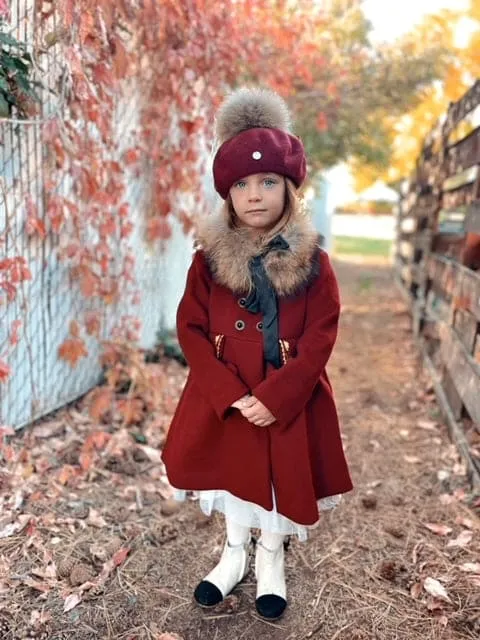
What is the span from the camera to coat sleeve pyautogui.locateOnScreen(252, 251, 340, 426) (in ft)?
5.85

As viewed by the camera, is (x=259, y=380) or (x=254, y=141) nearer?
(x=254, y=141)

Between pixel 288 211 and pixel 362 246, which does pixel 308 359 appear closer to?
pixel 288 211

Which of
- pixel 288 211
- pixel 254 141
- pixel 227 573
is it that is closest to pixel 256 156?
pixel 254 141

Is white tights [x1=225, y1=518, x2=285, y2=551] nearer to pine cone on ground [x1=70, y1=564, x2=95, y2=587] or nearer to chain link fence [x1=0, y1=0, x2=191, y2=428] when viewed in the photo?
pine cone on ground [x1=70, y1=564, x2=95, y2=587]

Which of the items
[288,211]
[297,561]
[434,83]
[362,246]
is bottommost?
[297,561]

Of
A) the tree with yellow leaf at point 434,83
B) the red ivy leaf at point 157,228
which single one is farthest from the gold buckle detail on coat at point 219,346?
the tree with yellow leaf at point 434,83

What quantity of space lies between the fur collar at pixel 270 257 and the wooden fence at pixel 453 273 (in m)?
1.46

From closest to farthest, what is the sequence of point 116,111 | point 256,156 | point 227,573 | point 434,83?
point 256,156
point 227,573
point 116,111
point 434,83

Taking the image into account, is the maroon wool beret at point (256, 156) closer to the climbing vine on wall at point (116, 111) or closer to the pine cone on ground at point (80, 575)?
the climbing vine on wall at point (116, 111)

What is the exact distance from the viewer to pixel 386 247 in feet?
53.1

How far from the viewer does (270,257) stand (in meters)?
1.83

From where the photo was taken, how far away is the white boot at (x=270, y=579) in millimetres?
2070

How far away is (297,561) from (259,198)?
1.51m

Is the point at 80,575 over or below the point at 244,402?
below
